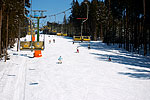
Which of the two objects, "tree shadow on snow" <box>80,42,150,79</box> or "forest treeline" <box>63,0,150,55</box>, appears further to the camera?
"forest treeline" <box>63,0,150,55</box>

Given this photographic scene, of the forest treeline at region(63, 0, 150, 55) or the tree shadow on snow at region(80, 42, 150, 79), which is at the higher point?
the forest treeline at region(63, 0, 150, 55)

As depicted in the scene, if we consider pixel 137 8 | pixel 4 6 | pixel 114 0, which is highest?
pixel 114 0

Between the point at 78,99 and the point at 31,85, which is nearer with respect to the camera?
the point at 78,99

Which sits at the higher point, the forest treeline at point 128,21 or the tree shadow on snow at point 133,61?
the forest treeline at point 128,21

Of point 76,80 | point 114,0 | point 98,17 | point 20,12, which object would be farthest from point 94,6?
point 76,80

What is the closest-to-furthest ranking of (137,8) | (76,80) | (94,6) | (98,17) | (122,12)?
1. (76,80)
2. (137,8)
3. (122,12)
4. (98,17)
5. (94,6)

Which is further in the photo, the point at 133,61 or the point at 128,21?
the point at 128,21

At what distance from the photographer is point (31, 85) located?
9.17 m

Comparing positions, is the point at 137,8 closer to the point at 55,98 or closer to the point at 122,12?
the point at 122,12

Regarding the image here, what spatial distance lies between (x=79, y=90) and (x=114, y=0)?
32562 millimetres

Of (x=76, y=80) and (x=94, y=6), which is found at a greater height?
(x=94, y=6)

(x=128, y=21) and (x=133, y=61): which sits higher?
(x=128, y=21)

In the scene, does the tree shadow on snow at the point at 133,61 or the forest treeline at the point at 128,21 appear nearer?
the tree shadow on snow at the point at 133,61

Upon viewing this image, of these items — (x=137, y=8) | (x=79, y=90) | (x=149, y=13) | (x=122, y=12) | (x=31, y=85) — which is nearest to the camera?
(x=79, y=90)
